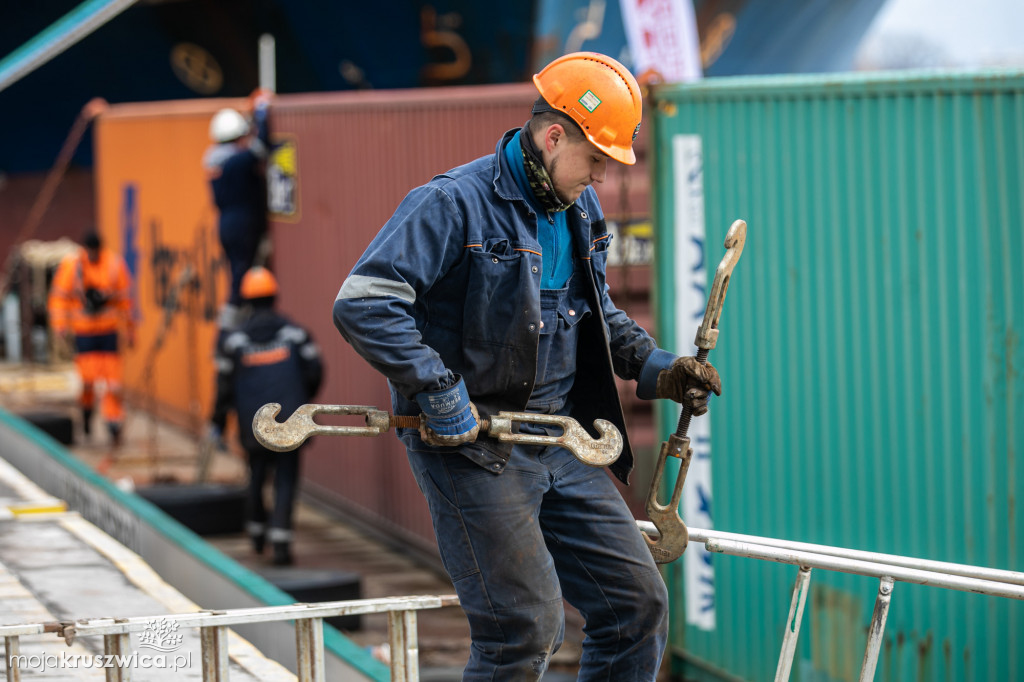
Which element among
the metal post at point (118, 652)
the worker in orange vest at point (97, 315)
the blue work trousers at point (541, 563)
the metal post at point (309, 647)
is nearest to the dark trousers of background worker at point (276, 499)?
the worker in orange vest at point (97, 315)

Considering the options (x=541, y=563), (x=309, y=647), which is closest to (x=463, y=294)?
(x=541, y=563)

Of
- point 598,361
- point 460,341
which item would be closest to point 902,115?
point 598,361

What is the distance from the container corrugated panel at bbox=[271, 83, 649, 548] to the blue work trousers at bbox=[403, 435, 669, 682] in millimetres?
4330

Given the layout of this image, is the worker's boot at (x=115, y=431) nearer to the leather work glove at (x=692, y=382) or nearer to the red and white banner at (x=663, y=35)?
the red and white banner at (x=663, y=35)

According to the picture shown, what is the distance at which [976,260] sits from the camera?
18.5ft

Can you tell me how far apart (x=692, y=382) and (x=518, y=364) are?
0.56m

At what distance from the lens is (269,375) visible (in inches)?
362

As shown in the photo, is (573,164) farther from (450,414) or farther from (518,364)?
(450,414)

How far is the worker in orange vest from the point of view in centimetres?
1312

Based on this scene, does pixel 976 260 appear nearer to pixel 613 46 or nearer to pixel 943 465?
pixel 943 465

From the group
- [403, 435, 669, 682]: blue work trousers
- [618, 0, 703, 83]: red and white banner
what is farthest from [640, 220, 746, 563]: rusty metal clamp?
[618, 0, 703, 83]: red and white banner

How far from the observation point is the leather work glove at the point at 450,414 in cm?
324

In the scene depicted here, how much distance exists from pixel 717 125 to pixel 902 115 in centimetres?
107

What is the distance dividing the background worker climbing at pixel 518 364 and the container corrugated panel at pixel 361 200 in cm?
427
